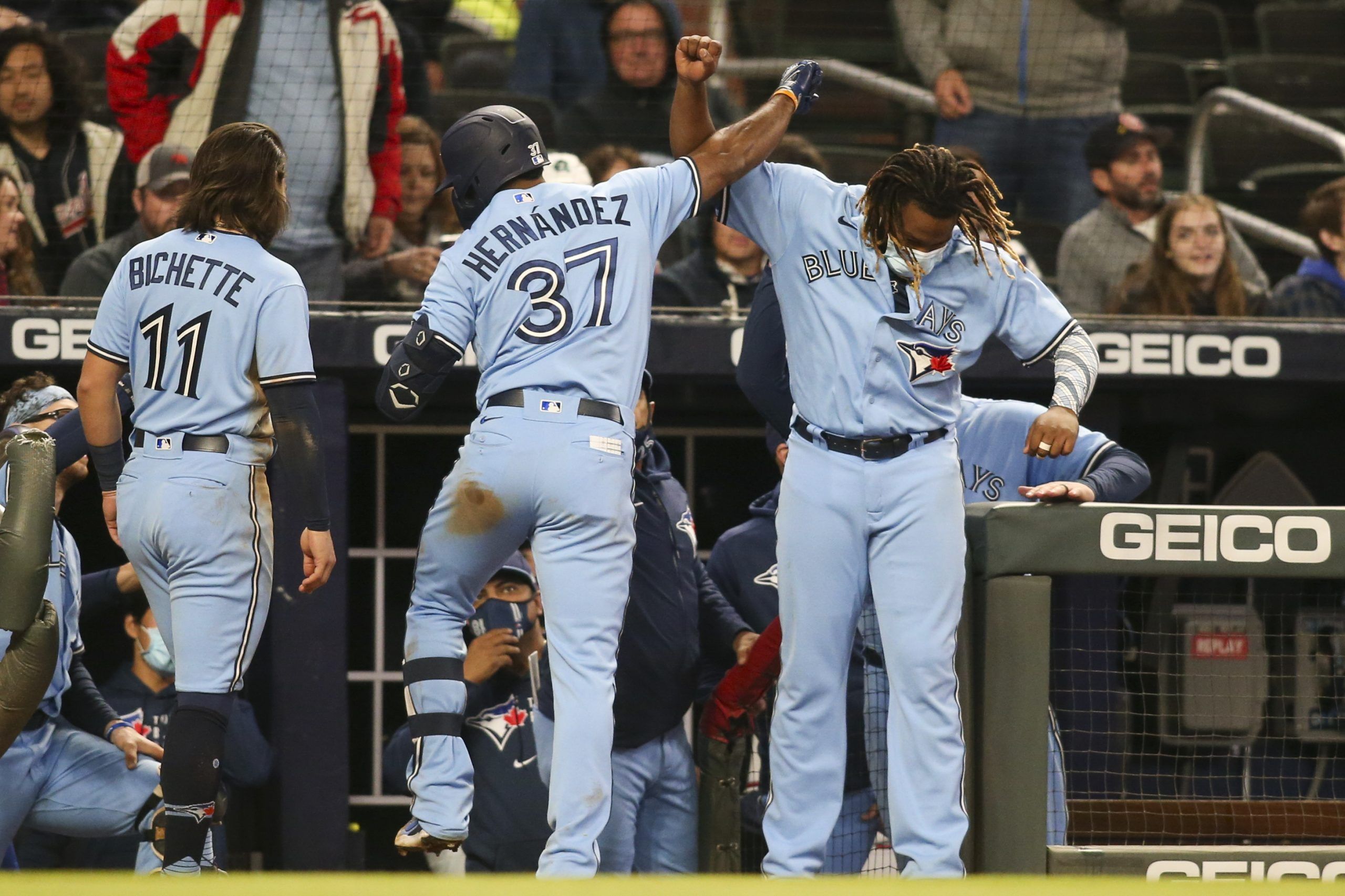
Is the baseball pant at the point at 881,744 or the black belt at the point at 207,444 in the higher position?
the black belt at the point at 207,444

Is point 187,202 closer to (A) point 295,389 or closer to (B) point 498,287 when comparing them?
(A) point 295,389

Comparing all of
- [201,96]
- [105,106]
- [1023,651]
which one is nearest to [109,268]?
[201,96]

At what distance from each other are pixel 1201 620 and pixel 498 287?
3319 mm

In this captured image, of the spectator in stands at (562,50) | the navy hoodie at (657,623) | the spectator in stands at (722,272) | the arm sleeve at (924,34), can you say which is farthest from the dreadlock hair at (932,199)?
the arm sleeve at (924,34)

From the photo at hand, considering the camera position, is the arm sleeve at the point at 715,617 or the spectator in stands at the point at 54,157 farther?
the spectator in stands at the point at 54,157

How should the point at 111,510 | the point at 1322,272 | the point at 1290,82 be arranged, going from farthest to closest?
the point at 1290,82 → the point at 1322,272 → the point at 111,510

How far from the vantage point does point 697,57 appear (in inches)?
137

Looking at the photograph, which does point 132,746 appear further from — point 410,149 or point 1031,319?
point 1031,319

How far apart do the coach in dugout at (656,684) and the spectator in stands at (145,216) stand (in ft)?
6.88

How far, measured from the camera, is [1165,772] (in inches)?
227

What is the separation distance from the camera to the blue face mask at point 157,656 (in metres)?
5.11

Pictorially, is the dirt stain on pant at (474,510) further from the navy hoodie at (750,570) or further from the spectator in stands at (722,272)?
the spectator in stands at (722,272)

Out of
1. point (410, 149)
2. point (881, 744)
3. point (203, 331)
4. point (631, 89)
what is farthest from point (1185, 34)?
point (203, 331)

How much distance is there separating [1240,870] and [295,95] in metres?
4.08
